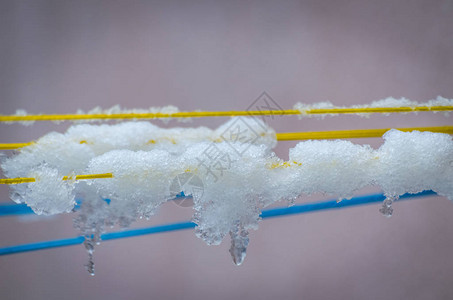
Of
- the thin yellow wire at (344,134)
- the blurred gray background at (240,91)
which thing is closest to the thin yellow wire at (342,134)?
the thin yellow wire at (344,134)

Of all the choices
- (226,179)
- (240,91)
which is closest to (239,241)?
(226,179)

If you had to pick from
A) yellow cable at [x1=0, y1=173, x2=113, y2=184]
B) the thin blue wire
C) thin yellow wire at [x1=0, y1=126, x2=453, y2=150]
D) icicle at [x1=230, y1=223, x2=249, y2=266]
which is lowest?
icicle at [x1=230, y1=223, x2=249, y2=266]

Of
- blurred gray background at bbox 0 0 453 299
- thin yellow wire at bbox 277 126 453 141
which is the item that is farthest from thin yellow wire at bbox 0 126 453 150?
blurred gray background at bbox 0 0 453 299

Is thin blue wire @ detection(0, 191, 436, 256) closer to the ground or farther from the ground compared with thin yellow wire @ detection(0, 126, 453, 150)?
closer to the ground

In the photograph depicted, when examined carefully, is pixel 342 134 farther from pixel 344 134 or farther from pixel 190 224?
pixel 190 224

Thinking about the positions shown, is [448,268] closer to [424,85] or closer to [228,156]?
[424,85]

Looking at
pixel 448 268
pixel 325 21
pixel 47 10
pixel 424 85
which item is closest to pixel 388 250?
pixel 448 268

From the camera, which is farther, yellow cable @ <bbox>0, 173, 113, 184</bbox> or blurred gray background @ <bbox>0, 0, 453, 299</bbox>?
blurred gray background @ <bbox>0, 0, 453, 299</bbox>

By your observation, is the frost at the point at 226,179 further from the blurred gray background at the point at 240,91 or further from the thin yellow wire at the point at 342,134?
the blurred gray background at the point at 240,91

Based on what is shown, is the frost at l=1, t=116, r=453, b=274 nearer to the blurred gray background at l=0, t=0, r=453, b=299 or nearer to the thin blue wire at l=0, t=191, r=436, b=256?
the thin blue wire at l=0, t=191, r=436, b=256
